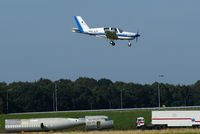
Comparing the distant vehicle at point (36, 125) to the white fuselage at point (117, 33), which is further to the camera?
the distant vehicle at point (36, 125)

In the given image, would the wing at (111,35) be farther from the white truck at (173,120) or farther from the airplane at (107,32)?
the white truck at (173,120)

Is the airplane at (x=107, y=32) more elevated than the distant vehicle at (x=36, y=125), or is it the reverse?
the airplane at (x=107, y=32)

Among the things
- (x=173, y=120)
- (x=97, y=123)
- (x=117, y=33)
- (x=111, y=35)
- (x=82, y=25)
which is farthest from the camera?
(x=173, y=120)

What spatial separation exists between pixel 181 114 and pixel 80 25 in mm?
21609

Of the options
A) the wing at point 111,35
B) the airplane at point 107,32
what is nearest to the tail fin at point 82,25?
the airplane at point 107,32

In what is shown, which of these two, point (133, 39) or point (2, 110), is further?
point (2, 110)

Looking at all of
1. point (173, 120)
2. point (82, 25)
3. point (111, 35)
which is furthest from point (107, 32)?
point (173, 120)

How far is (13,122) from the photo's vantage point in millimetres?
101750

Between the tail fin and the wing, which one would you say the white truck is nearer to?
the tail fin

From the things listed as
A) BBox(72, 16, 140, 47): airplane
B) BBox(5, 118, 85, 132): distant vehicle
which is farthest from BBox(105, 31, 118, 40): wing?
BBox(5, 118, 85, 132): distant vehicle

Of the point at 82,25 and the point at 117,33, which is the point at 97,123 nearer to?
the point at 82,25

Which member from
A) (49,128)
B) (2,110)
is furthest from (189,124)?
(2,110)

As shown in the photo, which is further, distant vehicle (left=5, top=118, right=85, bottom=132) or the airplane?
distant vehicle (left=5, top=118, right=85, bottom=132)

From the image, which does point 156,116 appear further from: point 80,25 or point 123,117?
point 123,117
